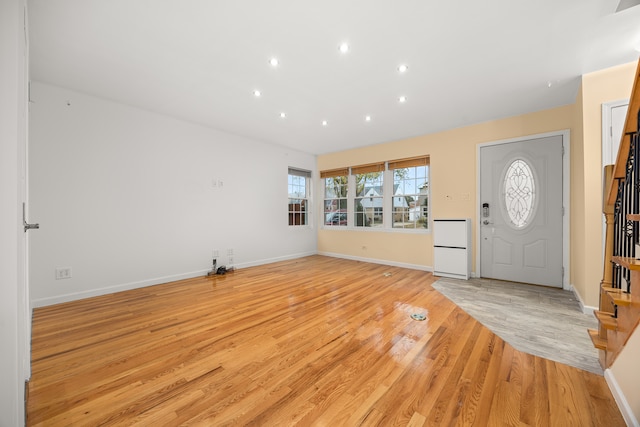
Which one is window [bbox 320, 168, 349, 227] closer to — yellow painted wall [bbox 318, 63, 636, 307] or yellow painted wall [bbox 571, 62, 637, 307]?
yellow painted wall [bbox 318, 63, 636, 307]

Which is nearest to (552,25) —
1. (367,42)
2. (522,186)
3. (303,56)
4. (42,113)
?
(367,42)

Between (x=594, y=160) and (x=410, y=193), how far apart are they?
285 centimetres

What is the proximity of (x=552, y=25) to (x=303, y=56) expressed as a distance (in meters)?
2.25

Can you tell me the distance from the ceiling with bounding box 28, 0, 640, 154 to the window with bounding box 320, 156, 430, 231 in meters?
1.65

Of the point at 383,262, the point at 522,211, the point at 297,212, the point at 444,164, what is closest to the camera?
the point at 522,211

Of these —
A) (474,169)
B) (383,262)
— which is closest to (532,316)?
(474,169)

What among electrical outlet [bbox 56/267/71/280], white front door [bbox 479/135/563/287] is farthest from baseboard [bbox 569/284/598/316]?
electrical outlet [bbox 56/267/71/280]

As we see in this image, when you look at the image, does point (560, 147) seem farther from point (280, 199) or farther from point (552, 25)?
point (280, 199)

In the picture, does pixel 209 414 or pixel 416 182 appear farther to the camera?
pixel 416 182

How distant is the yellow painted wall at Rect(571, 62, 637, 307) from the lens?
8.89 ft

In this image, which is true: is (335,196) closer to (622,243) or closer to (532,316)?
(532,316)

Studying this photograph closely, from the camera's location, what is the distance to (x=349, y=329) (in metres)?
2.49

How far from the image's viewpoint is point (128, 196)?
3770 mm

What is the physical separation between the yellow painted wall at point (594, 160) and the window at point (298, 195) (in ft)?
17.0
